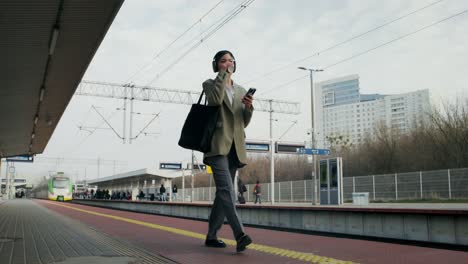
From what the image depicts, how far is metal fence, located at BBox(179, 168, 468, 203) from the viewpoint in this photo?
30359mm

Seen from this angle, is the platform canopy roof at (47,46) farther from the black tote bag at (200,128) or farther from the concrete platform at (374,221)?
the concrete platform at (374,221)

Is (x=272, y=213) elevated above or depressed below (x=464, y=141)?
below

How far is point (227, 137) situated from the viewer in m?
5.37

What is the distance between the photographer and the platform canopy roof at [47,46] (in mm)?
9109

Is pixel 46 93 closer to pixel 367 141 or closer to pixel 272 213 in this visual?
pixel 272 213

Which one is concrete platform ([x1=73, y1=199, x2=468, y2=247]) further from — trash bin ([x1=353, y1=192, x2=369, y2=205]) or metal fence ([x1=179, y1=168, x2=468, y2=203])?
metal fence ([x1=179, y1=168, x2=468, y2=203])

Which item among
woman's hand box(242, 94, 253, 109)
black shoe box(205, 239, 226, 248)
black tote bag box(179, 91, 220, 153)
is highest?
woman's hand box(242, 94, 253, 109)

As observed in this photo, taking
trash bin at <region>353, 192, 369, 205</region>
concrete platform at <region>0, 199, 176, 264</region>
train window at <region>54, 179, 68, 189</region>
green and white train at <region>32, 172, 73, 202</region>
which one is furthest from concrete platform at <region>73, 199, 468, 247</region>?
train window at <region>54, 179, 68, 189</region>

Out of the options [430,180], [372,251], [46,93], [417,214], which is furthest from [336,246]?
[430,180]

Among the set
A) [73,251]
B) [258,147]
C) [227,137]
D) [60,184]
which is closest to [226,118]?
[227,137]

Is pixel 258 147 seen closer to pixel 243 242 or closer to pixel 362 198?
pixel 362 198

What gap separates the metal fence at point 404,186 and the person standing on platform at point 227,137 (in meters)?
28.0

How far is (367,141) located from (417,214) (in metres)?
46.1

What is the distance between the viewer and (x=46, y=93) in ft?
57.3
